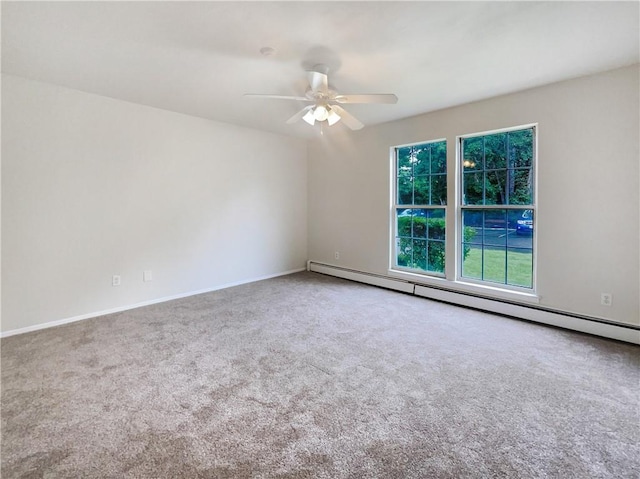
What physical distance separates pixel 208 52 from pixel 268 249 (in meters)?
3.20

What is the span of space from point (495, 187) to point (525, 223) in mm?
522

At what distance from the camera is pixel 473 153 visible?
377 cm

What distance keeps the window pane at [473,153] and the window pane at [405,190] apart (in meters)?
0.78

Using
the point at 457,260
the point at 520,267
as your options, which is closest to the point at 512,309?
the point at 520,267

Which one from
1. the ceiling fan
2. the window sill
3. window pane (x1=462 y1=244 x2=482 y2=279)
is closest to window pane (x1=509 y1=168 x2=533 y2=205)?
window pane (x1=462 y1=244 x2=482 y2=279)

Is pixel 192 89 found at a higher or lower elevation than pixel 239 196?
higher

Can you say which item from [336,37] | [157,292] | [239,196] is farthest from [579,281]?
[157,292]

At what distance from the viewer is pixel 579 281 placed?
9.92 ft

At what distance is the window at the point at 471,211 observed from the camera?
341 centimetres

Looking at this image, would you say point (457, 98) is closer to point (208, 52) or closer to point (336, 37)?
point (336, 37)

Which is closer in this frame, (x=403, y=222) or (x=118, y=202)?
(x=118, y=202)

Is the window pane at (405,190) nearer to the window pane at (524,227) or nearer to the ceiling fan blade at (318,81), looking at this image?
the window pane at (524,227)

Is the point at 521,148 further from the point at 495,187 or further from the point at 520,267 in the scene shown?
the point at 520,267

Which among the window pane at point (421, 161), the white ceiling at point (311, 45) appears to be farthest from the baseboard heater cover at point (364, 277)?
the white ceiling at point (311, 45)
